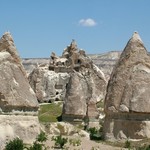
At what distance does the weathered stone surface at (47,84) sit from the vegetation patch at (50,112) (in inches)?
120

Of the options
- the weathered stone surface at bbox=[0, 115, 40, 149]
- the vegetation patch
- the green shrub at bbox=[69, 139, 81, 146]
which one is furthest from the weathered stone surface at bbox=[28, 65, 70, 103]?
the weathered stone surface at bbox=[0, 115, 40, 149]

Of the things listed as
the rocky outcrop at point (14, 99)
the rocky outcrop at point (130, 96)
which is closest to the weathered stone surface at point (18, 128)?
the rocky outcrop at point (14, 99)

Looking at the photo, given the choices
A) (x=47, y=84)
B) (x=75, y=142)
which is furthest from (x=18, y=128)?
(x=47, y=84)

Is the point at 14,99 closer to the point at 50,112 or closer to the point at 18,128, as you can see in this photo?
the point at 18,128

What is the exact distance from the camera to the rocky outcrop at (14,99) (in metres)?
17.9

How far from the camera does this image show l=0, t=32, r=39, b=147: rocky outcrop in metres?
17.9

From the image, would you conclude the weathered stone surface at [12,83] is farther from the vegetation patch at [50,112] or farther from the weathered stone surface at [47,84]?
the weathered stone surface at [47,84]

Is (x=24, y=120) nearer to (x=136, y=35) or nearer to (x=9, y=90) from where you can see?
(x=9, y=90)

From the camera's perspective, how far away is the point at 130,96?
68.0 feet

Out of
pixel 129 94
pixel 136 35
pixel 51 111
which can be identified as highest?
pixel 136 35

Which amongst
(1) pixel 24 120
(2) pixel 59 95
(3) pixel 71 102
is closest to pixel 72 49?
(2) pixel 59 95

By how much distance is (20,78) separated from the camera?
18.9 metres

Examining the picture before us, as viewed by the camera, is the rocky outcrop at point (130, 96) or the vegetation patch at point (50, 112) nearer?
the rocky outcrop at point (130, 96)

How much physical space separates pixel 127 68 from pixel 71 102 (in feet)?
35.6
